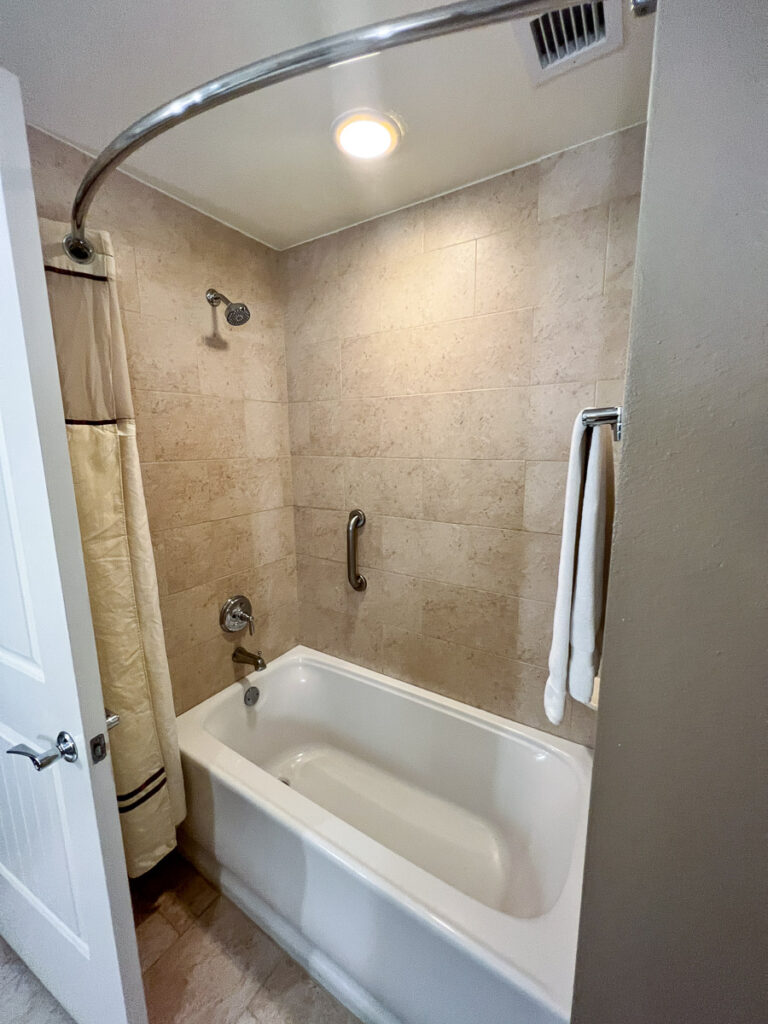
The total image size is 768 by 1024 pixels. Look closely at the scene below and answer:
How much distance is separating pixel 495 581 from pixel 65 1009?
1734mm

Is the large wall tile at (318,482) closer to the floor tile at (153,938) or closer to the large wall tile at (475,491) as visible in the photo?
the large wall tile at (475,491)

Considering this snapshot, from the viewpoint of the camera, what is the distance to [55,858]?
92 cm

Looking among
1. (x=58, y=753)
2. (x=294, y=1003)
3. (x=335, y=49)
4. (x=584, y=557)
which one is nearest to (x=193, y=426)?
(x=58, y=753)

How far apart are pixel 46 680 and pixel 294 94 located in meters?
1.46

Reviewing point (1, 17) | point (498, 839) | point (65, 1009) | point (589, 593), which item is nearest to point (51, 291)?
point (1, 17)

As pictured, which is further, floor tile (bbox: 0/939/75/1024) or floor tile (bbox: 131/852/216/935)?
floor tile (bbox: 131/852/216/935)

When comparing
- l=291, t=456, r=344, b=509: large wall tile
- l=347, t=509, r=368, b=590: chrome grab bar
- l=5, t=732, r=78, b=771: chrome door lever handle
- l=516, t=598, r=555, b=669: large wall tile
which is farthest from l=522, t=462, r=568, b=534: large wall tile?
l=5, t=732, r=78, b=771: chrome door lever handle

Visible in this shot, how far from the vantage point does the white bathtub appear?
2.89 ft

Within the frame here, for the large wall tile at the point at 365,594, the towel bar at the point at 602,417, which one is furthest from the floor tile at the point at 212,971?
the towel bar at the point at 602,417

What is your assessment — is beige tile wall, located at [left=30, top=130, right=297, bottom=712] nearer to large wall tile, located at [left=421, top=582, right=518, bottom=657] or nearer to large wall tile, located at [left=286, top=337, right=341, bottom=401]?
large wall tile, located at [left=286, top=337, right=341, bottom=401]

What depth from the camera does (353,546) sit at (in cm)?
175

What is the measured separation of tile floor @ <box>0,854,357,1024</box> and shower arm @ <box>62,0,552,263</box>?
82.1 inches

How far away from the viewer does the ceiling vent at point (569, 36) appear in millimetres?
825

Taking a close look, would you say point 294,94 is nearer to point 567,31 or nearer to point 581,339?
point 567,31
